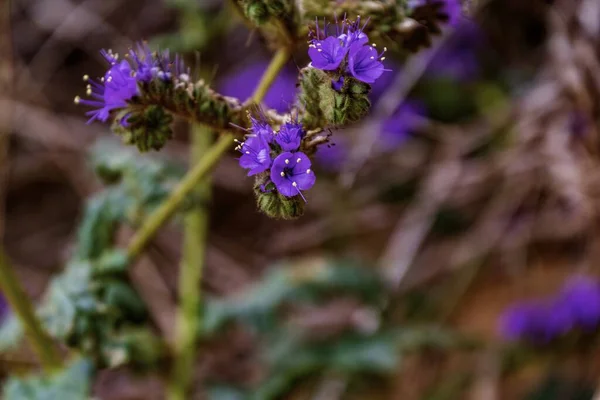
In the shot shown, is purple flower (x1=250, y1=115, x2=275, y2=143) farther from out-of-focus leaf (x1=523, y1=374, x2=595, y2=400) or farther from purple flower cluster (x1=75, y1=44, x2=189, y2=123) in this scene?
out-of-focus leaf (x1=523, y1=374, x2=595, y2=400)

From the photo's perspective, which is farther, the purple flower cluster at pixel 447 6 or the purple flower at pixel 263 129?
the purple flower cluster at pixel 447 6

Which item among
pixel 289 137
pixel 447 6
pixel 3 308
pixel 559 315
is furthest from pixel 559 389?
pixel 3 308

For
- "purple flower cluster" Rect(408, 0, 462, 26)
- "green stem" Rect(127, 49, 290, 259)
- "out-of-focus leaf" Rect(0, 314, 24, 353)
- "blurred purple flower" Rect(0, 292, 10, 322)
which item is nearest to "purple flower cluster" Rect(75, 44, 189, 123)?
"green stem" Rect(127, 49, 290, 259)

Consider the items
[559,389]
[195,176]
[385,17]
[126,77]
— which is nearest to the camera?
[126,77]

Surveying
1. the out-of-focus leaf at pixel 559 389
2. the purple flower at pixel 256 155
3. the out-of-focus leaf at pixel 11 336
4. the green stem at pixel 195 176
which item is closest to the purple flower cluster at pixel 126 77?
the green stem at pixel 195 176

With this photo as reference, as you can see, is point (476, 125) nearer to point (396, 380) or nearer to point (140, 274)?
point (396, 380)

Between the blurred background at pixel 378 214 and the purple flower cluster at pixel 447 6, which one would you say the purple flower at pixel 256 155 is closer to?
the purple flower cluster at pixel 447 6

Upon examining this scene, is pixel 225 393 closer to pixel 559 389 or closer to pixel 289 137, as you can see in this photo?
pixel 559 389
